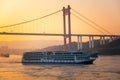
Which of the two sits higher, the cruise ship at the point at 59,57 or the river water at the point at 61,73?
the cruise ship at the point at 59,57

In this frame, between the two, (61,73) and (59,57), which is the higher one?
(59,57)

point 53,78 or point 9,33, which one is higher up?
point 9,33

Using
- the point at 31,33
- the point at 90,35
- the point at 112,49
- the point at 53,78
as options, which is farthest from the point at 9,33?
the point at 112,49

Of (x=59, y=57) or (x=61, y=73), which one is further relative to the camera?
(x=59, y=57)

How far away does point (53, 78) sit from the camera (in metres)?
44.2

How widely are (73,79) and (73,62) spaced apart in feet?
101

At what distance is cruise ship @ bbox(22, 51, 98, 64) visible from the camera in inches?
2921

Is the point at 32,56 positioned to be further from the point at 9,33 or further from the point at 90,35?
the point at 90,35

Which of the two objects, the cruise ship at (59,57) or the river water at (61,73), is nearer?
the river water at (61,73)

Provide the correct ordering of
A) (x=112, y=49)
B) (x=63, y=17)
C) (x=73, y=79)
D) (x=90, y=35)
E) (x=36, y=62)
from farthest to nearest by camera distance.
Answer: (x=112, y=49) → (x=90, y=35) → (x=63, y=17) → (x=36, y=62) → (x=73, y=79)

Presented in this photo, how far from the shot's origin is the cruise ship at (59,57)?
243ft

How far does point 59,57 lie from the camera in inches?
3019

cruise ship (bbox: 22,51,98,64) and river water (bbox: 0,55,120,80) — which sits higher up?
cruise ship (bbox: 22,51,98,64)

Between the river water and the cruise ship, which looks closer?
the river water
